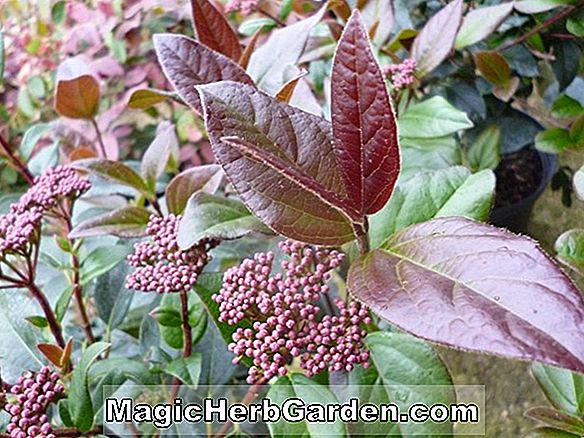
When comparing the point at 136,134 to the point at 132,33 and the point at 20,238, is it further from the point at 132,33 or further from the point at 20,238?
the point at 20,238

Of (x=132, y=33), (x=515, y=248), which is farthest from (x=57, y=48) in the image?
(x=515, y=248)

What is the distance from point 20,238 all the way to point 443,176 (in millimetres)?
368

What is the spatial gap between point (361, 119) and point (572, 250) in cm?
27

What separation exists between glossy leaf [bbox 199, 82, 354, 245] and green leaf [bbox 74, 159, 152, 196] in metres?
0.32

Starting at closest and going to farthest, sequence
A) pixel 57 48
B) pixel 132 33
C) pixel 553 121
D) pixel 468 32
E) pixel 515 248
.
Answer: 1. pixel 515 248
2. pixel 468 32
3. pixel 553 121
4. pixel 132 33
5. pixel 57 48

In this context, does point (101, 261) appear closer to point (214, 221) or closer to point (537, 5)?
point (214, 221)

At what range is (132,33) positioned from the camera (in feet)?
4.25

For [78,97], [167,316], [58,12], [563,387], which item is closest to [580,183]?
[563,387]

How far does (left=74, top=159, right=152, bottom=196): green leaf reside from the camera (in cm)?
70

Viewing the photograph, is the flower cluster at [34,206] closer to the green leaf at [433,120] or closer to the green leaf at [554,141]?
the green leaf at [433,120]

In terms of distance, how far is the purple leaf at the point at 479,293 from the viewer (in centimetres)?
31

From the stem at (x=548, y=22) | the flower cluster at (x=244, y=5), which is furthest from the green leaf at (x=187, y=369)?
the stem at (x=548, y=22)

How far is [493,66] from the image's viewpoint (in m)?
0.84

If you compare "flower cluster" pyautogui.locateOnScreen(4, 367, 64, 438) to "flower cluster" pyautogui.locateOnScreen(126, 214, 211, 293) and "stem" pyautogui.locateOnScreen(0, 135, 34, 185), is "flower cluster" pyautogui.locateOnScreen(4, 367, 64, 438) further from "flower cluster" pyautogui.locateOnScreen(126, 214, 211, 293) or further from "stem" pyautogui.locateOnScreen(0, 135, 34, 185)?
"stem" pyautogui.locateOnScreen(0, 135, 34, 185)
